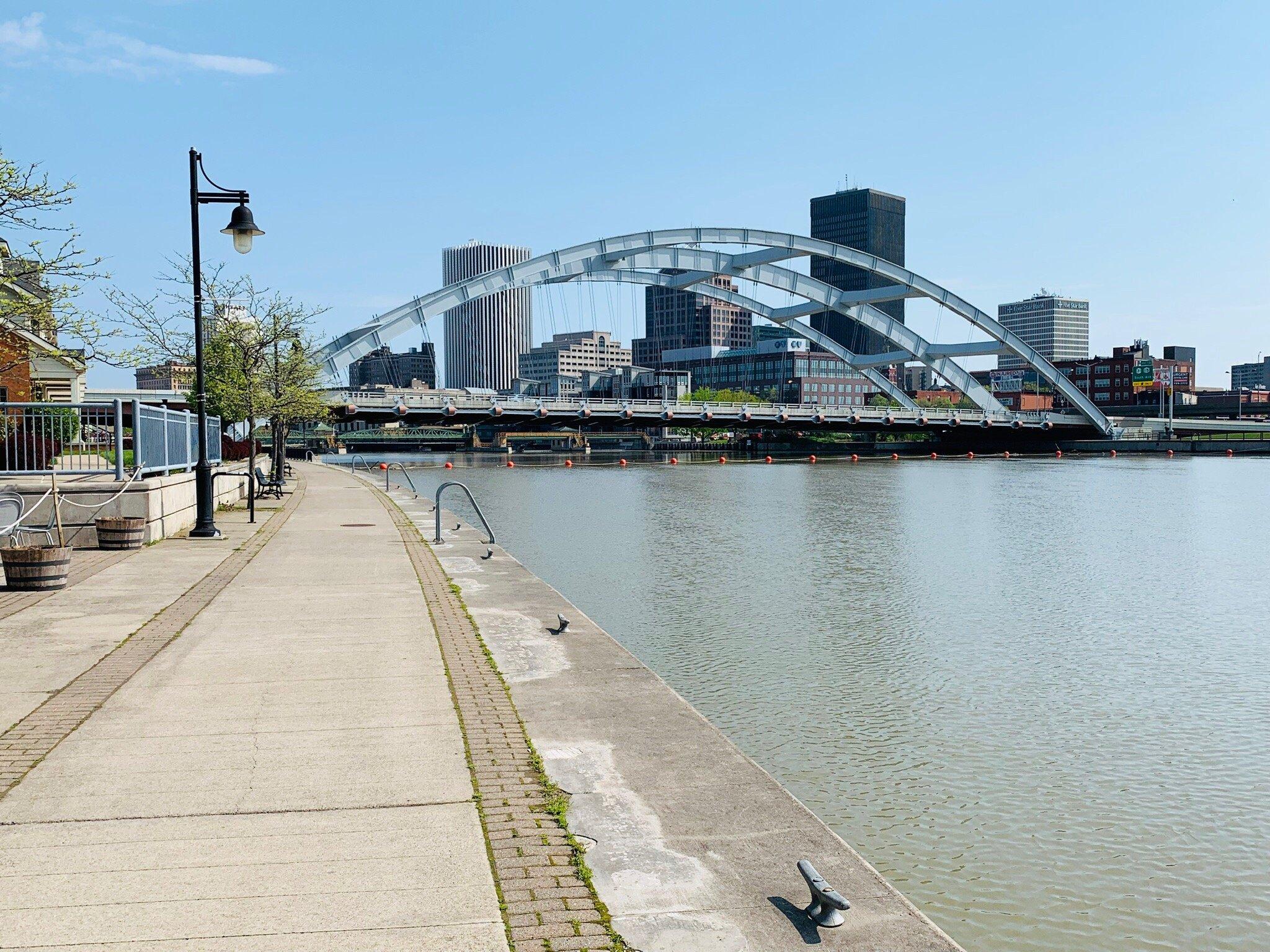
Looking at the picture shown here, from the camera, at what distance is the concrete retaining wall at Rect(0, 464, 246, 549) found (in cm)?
1627

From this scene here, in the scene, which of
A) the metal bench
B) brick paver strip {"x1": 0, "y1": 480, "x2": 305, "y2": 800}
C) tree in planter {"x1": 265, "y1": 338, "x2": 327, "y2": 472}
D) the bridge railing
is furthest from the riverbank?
the bridge railing

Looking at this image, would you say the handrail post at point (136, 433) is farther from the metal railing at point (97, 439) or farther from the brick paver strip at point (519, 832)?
the brick paver strip at point (519, 832)

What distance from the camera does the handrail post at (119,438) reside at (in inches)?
650

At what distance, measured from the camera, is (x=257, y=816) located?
17.1 feet

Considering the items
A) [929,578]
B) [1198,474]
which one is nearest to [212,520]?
[929,578]

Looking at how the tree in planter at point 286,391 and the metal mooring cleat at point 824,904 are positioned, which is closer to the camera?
the metal mooring cleat at point 824,904

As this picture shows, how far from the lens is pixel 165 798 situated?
5.45m

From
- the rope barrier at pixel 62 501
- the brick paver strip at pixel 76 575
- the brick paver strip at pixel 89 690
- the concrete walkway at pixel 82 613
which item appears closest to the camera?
the brick paver strip at pixel 89 690

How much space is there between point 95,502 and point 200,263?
489cm

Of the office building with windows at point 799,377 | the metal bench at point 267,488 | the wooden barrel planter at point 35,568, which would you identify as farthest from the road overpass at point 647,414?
the office building with windows at point 799,377

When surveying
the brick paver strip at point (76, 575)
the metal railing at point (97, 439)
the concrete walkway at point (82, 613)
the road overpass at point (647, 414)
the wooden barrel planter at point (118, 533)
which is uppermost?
the road overpass at point (647, 414)

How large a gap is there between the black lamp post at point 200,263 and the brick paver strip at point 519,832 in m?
11.7

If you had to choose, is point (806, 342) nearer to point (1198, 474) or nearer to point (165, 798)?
point (1198, 474)

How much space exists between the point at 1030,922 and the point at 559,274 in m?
84.2
